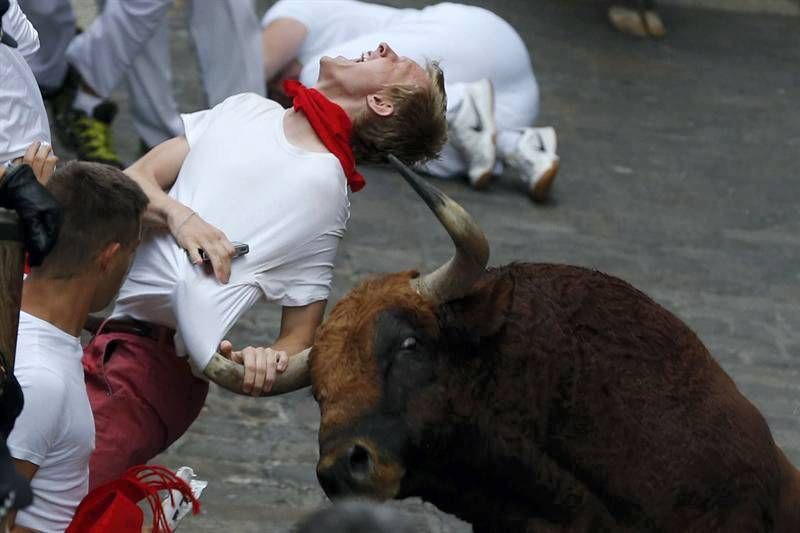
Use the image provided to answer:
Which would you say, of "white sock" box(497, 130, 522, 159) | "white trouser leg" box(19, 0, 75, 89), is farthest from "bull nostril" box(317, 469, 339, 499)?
"white sock" box(497, 130, 522, 159)

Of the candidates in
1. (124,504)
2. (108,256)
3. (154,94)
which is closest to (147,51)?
(154,94)

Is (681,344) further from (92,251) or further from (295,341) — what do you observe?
(92,251)

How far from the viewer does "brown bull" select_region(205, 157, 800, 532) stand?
3.61 meters

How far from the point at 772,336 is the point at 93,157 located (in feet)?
10.8

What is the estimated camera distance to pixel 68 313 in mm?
3617

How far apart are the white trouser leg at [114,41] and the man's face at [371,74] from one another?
3.54m

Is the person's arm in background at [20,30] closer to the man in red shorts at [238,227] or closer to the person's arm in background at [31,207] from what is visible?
the man in red shorts at [238,227]

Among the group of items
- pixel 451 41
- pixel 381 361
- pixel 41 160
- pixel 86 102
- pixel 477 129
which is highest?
pixel 41 160

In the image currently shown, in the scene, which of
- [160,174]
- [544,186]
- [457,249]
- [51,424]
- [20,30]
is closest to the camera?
[51,424]

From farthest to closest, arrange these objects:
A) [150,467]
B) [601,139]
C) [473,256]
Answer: [601,139], [150,467], [473,256]

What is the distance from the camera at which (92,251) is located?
3605 millimetres

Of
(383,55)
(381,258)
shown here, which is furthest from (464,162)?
(383,55)

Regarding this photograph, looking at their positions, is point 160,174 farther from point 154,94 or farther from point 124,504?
point 154,94

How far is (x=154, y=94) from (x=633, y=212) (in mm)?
2674
